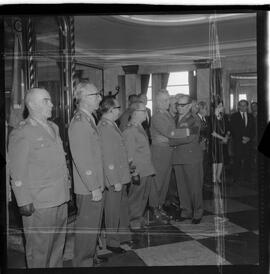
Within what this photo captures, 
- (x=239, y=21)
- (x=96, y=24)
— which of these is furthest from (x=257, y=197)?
(x=96, y=24)

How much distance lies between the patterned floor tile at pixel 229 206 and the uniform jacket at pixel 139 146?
39 centimetres

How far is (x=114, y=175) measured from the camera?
246 cm

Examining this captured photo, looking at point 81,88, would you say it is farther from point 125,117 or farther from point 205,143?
point 205,143

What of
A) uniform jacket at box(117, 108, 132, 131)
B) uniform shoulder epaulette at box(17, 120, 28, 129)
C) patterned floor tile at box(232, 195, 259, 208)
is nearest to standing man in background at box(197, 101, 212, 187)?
patterned floor tile at box(232, 195, 259, 208)

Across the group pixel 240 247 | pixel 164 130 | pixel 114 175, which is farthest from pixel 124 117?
pixel 240 247

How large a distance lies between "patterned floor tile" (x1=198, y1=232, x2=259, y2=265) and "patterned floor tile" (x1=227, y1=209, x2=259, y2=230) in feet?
0.17

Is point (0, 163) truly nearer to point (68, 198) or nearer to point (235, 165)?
point (68, 198)

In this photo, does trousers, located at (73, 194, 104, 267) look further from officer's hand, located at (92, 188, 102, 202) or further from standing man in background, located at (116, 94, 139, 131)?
standing man in background, located at (116, 94, 139, 131)

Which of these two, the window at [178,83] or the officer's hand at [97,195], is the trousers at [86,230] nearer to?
the officer's hand at [97,195]

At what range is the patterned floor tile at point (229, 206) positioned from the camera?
7.92 feet

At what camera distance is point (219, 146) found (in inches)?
95.7

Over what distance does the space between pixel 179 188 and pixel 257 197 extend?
1.54ft

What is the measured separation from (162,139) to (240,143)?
1.55 ft

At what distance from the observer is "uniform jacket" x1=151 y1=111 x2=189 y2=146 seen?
2439 mm
